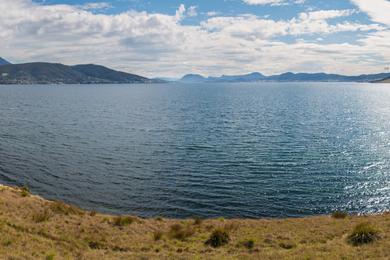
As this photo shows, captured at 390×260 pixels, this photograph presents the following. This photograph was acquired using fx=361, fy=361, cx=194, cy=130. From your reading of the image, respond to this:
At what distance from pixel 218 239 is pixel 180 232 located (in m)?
4.00

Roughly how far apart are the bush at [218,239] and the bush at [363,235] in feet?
28.6

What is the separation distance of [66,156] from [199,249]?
2026 inches

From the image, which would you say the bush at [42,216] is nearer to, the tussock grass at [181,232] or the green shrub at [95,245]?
the green shrub at [95,245]

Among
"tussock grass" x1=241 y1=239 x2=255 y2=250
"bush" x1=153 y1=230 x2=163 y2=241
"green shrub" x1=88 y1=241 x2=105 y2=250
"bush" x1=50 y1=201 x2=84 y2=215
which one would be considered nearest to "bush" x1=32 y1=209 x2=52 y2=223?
"bush" x1=50 y1=201 x2=84 y2=215

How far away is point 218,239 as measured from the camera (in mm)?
26812

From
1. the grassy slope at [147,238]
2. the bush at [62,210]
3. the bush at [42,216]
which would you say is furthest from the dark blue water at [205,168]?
the bush at [42,216]

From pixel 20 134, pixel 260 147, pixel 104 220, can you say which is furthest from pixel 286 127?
pixel 104 220

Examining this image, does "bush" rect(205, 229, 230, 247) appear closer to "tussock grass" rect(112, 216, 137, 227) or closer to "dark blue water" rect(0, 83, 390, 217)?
"tussock grass" rect(112, 216, 137, 227)

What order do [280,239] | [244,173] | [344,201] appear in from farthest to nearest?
[244,173] → [344,201] → [280,239]

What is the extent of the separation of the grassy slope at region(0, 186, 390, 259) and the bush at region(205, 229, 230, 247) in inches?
18.8

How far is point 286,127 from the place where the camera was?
342ft

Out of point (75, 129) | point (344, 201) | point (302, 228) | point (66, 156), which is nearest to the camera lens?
point (302, 228)

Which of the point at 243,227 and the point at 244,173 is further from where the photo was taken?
the point at 244,173

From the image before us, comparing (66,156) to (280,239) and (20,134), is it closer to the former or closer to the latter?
(20,134)
